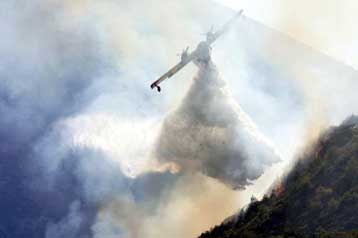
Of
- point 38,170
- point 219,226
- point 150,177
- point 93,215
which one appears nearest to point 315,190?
point 219,226

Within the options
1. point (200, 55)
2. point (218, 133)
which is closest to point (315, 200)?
point (218, 133)

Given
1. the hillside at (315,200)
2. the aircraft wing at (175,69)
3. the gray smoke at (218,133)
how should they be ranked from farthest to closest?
the gray smoke at (218,133) → the hillside at (315,200) → the aircraft wing at (175,69)

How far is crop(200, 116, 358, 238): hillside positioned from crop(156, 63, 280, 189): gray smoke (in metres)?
15.0

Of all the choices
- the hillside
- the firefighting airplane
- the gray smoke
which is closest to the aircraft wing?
the firefighting airplane

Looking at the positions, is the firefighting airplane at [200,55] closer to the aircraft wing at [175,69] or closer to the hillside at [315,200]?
the aircraft wing at [175,69]

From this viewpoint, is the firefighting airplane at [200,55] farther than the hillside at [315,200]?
No

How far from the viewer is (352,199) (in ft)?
391

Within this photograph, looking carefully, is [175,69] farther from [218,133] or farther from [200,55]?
[218,133]

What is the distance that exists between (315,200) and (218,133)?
96.8ft

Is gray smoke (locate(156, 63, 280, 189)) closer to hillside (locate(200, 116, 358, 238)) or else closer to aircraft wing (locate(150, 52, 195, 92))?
aircraft wing (locate(150, 52, 195, 92))

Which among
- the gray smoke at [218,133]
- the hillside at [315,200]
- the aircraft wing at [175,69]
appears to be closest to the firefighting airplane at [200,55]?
the aircraft wing at [175,69]

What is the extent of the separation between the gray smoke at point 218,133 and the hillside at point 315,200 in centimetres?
1504

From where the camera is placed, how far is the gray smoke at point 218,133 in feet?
397

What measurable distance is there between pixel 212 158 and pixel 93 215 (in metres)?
68.4
